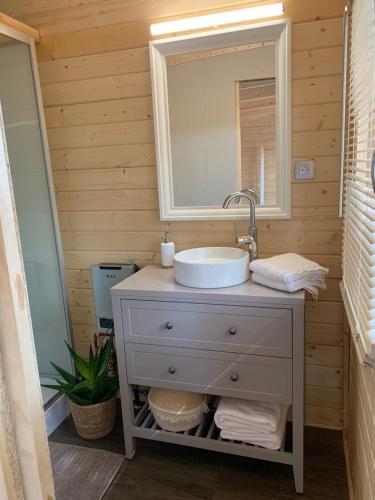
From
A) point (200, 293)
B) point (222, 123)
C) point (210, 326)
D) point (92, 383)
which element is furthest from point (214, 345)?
point (222, 123)

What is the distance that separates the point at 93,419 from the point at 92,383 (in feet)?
0.58

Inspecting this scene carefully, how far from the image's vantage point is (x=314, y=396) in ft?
6.50

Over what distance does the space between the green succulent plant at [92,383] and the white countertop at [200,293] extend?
47 centimetres

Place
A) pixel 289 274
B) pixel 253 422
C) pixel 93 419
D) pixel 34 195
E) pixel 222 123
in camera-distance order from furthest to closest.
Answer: pixel 34 195
pixel 93 419
pixel 222 123
pixel 253 422
pixel 289 274

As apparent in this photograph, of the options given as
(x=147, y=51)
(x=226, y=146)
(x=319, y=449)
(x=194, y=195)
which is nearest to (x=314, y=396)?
(x=319, y=449)

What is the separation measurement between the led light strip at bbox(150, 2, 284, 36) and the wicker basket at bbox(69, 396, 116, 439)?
6.05ft

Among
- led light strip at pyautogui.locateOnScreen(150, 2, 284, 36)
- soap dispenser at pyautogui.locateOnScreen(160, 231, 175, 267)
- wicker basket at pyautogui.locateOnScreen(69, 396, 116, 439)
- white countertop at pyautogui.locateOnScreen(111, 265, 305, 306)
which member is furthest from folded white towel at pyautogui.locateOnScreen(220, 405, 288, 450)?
led light strip at pyautogui.locateOnScreen(150, 2, 284, 36)

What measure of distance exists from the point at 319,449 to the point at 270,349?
0.72 m

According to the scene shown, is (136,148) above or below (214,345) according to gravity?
above

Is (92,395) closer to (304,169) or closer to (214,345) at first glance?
(214,345)

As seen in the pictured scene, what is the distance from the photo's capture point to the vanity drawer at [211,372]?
1554 mm

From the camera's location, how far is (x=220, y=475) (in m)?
1.73

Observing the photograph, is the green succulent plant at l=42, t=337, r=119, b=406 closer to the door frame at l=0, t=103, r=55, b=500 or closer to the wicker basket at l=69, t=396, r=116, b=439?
the wicker basket at l=69, t=396, r=116, b=439

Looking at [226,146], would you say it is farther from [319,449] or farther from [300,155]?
[319,449]
